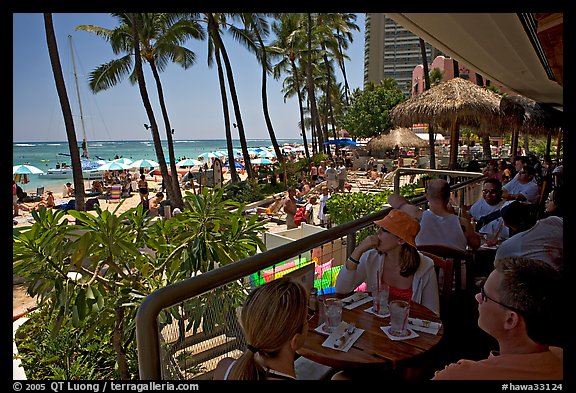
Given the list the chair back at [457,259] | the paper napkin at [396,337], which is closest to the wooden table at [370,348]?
the paper napkin at [396,337]

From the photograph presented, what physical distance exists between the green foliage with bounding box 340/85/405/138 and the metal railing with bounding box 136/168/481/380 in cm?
3444

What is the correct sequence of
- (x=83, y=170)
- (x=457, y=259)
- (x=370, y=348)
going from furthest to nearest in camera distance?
(x=83, y=170), (x=457, y=259), (x=370, y=348)

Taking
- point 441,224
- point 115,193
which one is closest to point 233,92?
point 115,193

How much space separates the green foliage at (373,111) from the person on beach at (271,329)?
35.4 m

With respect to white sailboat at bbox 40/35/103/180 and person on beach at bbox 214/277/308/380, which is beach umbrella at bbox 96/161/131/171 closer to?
white sailboat at bbox 40/35/103/180

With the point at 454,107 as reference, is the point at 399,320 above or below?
below

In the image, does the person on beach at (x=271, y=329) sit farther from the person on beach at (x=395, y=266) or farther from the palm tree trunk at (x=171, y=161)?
the palm tree trunk at (x=171, y=161)

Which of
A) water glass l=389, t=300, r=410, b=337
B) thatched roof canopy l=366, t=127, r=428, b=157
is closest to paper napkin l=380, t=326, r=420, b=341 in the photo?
water glass l=389, t=300, r=410, b=337

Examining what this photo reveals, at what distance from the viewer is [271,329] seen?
149 cm

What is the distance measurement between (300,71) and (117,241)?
45.0m

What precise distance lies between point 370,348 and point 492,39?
3198 mm

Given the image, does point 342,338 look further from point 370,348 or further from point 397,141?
point 397,141
